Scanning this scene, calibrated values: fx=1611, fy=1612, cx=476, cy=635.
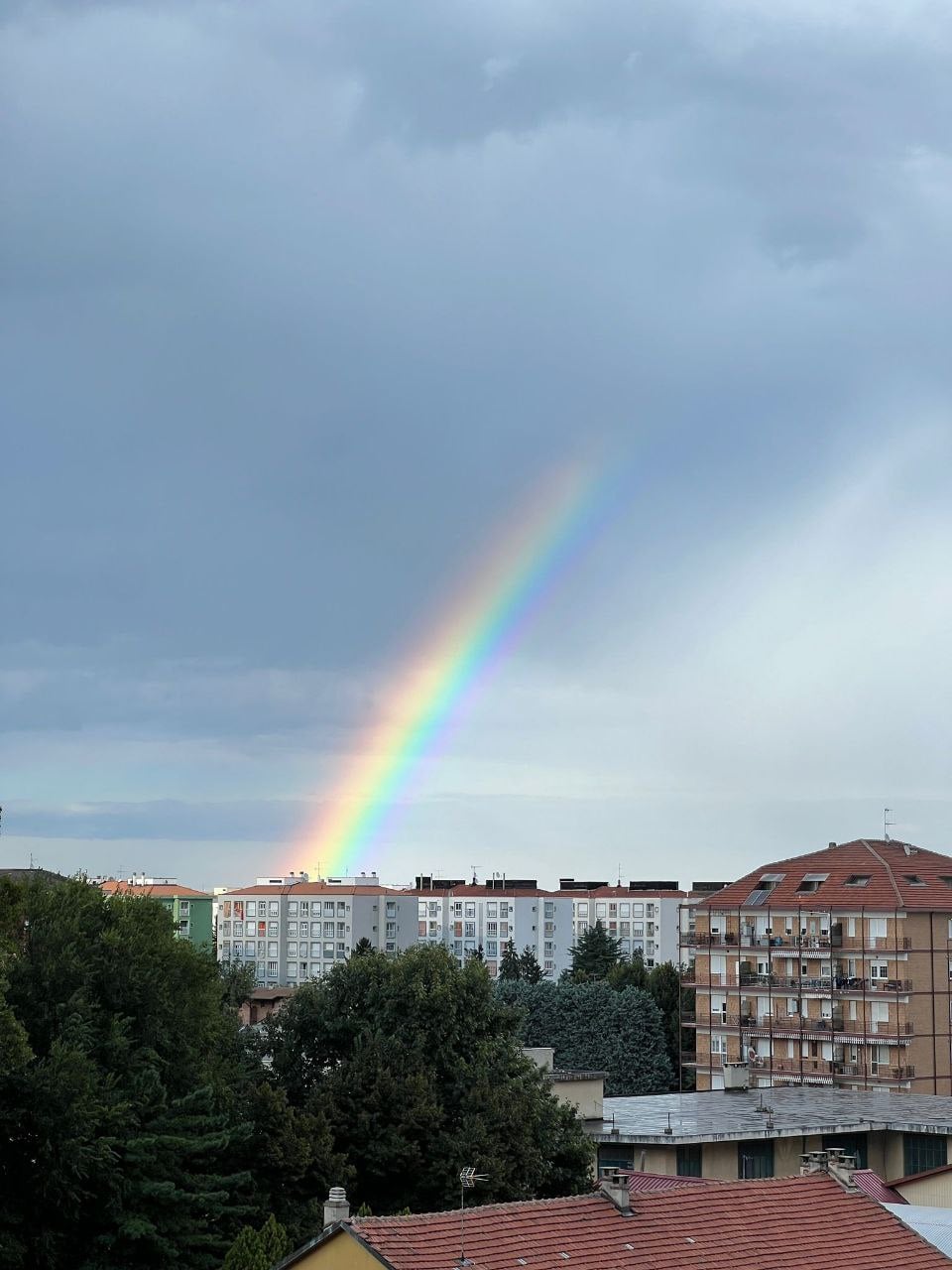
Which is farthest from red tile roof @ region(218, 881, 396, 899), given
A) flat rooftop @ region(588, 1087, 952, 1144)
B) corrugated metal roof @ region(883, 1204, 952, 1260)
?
corrugated metal roof @ region(883, 1204, 952, 1260)

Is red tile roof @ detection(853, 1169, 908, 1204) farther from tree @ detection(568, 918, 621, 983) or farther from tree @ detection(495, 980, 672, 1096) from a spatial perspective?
tree @ detection(568, 918, 621, 983)

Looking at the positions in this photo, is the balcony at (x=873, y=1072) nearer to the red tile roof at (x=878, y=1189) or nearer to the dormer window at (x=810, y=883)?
the dormer window at (x=810, y=883)

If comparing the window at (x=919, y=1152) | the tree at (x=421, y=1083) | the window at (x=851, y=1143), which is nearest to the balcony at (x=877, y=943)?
the window at (x=919, y=1152)

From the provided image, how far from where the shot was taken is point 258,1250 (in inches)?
1050

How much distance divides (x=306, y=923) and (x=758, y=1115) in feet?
421

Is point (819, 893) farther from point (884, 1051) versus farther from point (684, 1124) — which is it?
point (684, 1124)

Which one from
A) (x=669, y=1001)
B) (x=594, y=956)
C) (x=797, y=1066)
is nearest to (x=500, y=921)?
(x=594, y=956)

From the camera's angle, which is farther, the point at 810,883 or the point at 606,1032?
the point at 606,1032

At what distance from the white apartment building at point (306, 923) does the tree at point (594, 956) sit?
132ft

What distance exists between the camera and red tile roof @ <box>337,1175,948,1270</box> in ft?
72.9

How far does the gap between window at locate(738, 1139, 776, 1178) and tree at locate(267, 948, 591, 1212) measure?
605 centimetres

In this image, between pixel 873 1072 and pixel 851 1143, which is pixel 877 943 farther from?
pixel 851 1143

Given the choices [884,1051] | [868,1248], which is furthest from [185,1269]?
[884,1051]

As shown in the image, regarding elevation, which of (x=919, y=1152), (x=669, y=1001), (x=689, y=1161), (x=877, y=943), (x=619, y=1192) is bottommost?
(x=669, y=1001)
